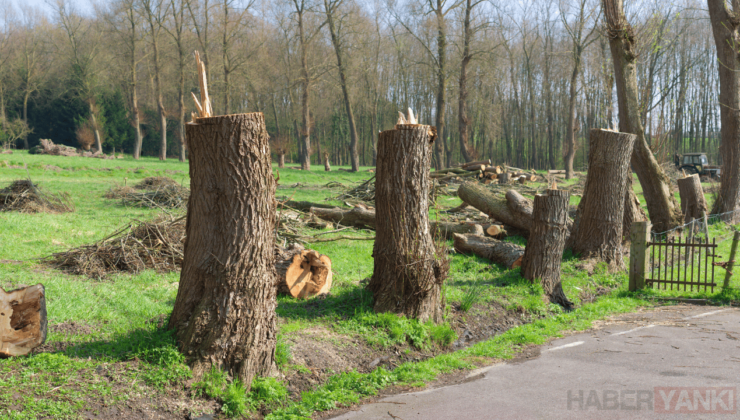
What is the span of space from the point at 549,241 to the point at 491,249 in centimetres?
211

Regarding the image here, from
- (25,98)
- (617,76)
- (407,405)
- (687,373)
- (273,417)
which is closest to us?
(273,417)

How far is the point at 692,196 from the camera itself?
14133mm

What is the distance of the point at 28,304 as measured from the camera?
14.9ft

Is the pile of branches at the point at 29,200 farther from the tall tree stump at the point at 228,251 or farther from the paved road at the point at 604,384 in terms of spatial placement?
the paved road at the point at 604,384

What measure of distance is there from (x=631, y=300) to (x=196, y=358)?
7.02m

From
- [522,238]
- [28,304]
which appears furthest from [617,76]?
[28,304]

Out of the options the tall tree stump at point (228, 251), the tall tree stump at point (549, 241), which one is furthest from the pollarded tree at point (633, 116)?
the tall tree stump at point (228, 251)

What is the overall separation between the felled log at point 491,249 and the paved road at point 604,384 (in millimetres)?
2918

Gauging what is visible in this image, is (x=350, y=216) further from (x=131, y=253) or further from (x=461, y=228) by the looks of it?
(x=131, y=253)

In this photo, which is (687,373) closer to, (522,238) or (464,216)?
(522,238)

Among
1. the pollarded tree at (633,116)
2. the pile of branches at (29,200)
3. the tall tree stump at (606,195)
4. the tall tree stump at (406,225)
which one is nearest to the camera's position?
the tall tree stump at (406,225)

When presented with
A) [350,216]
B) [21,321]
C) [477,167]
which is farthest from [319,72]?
[21,321]

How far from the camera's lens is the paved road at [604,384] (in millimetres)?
4234

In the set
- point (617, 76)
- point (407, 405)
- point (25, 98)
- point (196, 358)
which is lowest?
point (407, 405)
